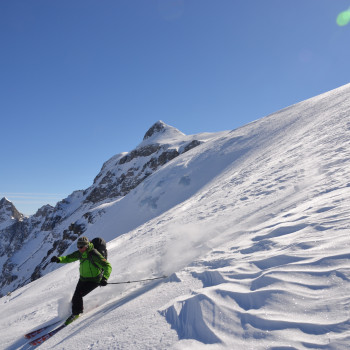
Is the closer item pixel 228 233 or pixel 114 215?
pixel 228 233

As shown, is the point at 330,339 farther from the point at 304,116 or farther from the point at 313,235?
the point at 304,116

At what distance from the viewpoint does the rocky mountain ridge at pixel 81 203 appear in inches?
2837

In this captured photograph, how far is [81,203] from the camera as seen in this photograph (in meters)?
94.9

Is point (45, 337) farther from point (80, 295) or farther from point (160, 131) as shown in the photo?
point (160, 131)

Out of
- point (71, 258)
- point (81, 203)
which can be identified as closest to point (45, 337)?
point (71, 258)

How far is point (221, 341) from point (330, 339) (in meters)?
1.06

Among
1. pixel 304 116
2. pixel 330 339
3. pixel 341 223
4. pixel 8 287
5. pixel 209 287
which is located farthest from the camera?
pixel 8 287

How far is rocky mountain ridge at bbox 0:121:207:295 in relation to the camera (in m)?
72.1

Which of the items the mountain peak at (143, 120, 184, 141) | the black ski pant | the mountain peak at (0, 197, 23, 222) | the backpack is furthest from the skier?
the mountain peak at (0, 197, 23, 222)

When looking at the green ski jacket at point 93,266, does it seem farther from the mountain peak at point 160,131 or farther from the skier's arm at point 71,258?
the mountain peak at point 160,131

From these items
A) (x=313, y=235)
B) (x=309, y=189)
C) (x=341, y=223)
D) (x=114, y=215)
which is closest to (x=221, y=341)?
(x=313, y=235)

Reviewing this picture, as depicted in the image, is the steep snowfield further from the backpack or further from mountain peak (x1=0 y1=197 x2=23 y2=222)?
mountain peak (x1=0 y1=197 x2=23 y2=222)

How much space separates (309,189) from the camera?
21.5 feet

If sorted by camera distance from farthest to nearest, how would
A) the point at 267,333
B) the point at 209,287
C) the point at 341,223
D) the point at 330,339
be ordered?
the point at 341,223
the point at 209,287
the point at 267,333
the point at 330,339
